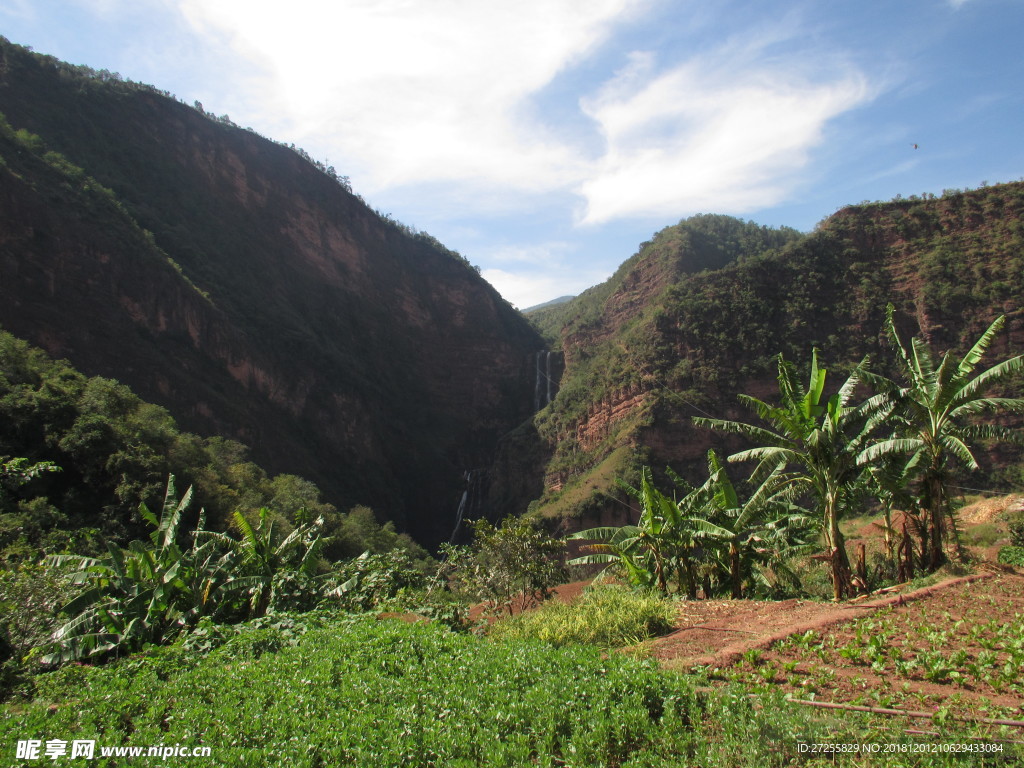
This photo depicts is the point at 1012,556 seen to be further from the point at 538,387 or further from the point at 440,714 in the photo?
the point at 538,387

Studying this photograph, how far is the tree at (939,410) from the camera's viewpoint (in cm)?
949

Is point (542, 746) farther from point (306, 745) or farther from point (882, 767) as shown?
point (882, 767)

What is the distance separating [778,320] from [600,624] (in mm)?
46529

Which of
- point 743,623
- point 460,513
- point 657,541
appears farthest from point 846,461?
point 460,513

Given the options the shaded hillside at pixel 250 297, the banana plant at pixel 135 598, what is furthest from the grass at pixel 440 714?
the shaded hillside at pixel 250 297

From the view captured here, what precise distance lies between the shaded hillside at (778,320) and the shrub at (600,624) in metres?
33.9

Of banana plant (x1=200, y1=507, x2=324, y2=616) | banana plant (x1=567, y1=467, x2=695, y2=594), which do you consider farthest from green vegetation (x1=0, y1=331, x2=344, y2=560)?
banana plant (x1=567, y1=467, x2=695, y2=594)

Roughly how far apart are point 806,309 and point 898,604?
4495 cm

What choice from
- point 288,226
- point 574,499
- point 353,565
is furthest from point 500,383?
point 353,565

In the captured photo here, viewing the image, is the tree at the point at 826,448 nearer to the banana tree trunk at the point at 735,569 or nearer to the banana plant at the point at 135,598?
the banana tree trunk at the point at 735,569

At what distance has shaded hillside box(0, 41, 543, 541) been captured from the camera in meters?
39.8

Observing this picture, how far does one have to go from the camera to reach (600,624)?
756cm

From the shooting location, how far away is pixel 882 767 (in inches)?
148

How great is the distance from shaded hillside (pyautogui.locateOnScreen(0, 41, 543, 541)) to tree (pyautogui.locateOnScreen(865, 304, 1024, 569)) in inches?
1646
